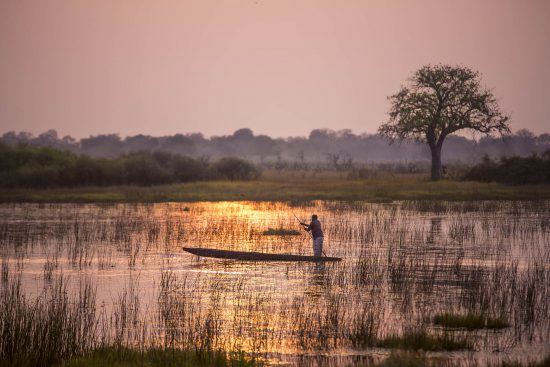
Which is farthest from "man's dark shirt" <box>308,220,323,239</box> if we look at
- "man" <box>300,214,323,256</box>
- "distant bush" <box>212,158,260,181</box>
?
"distant bush" <box>212,158,260,181</box>

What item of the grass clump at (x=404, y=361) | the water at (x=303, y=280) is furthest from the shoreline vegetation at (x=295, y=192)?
the grass clump at (x=404, y=361)

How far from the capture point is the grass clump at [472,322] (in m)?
15.0

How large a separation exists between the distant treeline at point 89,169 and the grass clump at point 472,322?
54371 mm

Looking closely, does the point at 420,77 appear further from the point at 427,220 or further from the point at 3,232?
the point at 3,232

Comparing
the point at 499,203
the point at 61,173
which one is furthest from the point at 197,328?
the point at 61,173

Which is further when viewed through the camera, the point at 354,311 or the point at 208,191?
the point at 208,191

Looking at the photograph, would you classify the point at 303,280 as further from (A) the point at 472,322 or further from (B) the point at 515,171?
(B) the point at 515,171

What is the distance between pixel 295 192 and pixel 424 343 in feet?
147

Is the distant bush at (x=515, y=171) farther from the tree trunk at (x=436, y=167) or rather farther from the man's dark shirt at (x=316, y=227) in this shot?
the man's dark shirt at (x=316, y=227)

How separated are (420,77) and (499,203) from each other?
73.1 ft

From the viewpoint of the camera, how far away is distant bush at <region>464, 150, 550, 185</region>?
201 feet

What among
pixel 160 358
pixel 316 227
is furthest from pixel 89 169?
pixel 160 358

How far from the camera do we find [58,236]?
104ft

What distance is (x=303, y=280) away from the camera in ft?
68.9
